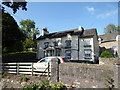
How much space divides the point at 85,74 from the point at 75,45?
57.4 ft

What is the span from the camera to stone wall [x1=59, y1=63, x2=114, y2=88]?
199 inches

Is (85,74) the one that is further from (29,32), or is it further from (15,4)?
(29,32)

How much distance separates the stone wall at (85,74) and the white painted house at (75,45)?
1638 centimetres

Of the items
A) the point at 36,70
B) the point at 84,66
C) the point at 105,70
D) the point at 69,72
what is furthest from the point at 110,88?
the point at 36,70

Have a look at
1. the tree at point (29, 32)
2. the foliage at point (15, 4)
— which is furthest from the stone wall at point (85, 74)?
the tree at point (29, 32)

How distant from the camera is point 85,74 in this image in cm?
564

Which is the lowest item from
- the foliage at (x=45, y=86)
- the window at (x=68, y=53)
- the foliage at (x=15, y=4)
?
the foliage at (x=45, y=86)

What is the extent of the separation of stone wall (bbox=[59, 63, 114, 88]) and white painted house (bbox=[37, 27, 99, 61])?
16.4 meters

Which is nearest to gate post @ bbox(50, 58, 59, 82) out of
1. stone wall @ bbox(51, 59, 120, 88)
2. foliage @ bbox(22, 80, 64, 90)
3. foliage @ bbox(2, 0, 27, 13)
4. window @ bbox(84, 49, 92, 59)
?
stone wall @ bbox(51, 59, 120, 88)

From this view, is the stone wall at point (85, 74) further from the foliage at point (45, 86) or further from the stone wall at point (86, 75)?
the foliage at point (45, 86)

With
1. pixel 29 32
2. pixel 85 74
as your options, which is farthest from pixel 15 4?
pixel 29 32

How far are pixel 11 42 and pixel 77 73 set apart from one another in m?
18.0

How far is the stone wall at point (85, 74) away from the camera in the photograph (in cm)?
505

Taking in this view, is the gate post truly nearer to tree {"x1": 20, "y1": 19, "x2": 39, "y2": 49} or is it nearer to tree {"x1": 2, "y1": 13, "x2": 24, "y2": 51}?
tree {"x1": 2, "y1": 13, "x2": 24, "y2": 51}
